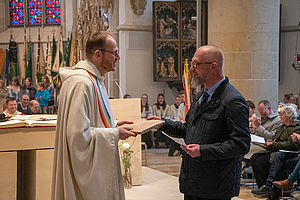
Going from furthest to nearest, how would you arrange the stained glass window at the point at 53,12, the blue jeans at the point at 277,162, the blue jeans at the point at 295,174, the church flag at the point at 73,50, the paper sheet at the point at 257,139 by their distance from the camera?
the stained glass window at the point at 53,12
the church flag at the point at 73,50
the paper sheet at the point at 257,139
the blue jeans at the point at 277,162
the blue jeans at the point at 295,174

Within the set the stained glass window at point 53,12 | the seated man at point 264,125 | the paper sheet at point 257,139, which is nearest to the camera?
the paper sheet at point 257,139

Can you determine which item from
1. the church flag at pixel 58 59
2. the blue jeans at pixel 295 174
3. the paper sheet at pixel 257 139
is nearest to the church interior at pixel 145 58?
the church flag at pixel 58 59

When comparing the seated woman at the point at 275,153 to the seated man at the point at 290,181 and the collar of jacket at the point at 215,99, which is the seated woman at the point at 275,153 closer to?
the seated man at the point at 290,181

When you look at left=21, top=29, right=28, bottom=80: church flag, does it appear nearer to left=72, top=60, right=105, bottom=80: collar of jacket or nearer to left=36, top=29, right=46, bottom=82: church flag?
left=36, top=29, right=46, bottom=82: church flag

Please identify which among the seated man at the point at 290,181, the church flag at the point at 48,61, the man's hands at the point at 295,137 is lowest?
the seated man at the point at 290,181

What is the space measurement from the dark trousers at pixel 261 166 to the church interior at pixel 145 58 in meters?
0.26

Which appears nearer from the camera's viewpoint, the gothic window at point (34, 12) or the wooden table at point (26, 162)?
the wooden table at point (26, 162)

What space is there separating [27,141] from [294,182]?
3.63 meters

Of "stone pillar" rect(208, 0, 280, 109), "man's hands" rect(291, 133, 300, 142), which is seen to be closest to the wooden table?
"man's hands" rect(291, 133, 300, 142)

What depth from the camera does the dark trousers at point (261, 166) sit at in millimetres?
6594

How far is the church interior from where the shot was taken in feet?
14.3

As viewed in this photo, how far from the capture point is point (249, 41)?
8047mm

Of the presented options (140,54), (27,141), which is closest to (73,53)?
(140,54)

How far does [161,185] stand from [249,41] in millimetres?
2909
